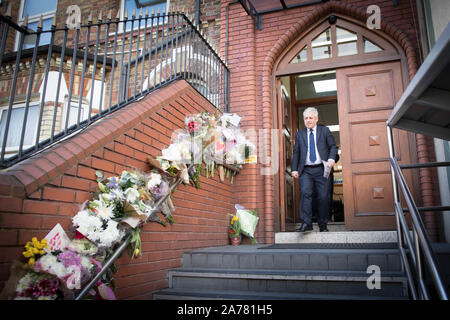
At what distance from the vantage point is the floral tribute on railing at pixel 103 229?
175cm

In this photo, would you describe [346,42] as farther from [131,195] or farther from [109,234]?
[109,234]

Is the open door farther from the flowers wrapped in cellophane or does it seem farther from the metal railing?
the flowers wrapped in cellophane

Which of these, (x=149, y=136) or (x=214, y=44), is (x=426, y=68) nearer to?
(x=149, y=136)

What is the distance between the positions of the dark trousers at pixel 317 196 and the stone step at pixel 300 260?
140 cm

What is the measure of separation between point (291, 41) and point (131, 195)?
429cm

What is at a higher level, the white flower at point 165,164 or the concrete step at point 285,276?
the white flower at point 165,164

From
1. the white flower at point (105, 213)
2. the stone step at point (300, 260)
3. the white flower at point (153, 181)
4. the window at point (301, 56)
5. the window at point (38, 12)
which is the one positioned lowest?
the stone step at point (300, 260)

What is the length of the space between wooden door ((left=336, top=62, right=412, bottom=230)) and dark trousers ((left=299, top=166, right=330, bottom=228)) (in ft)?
1.33

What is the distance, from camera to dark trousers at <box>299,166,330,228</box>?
15.3ft

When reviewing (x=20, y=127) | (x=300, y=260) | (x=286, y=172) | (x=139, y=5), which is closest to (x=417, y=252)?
(x=300, y=260)

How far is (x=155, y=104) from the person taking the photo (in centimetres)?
330

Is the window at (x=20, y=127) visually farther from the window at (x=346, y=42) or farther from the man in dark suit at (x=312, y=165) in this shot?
the window at (x=346, y=42)

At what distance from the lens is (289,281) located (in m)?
2.85
